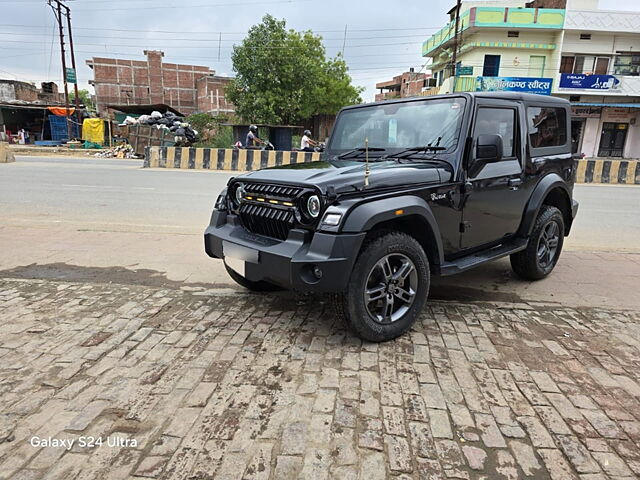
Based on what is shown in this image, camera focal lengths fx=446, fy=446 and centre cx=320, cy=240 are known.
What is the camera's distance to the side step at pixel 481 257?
369cm

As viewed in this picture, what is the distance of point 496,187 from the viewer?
405cm

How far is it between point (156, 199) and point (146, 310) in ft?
21.1

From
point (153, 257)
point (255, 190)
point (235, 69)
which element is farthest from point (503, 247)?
point (235, 69)

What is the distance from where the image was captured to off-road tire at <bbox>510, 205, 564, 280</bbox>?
4.67 meters

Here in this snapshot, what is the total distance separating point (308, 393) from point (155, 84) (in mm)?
53844

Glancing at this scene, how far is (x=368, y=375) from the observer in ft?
9.59

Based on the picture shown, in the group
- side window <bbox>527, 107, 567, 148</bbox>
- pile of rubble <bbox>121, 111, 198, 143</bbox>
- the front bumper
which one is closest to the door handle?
side window <bbox>527, 107, 567, 148</bbox>

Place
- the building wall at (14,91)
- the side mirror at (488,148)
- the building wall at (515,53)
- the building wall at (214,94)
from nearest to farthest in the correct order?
the side mirror at (488,148) < the building wall at (515,53) < the building wall at (14,91) < the building wall at (214,94)

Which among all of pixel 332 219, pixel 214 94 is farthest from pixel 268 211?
pixel 214 94

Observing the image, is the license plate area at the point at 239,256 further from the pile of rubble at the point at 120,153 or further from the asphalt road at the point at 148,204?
the pile of rubble at the point at 120,153

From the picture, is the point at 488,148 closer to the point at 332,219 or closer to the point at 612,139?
the point at 332,219

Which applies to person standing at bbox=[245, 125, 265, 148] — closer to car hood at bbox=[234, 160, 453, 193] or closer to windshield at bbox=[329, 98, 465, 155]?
windshield at bbox=[329, 98, 465, 155]

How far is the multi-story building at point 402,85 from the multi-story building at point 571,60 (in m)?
14.5

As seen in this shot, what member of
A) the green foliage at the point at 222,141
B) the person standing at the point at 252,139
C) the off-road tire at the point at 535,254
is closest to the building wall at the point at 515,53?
the green foliage at the point at 222,141
